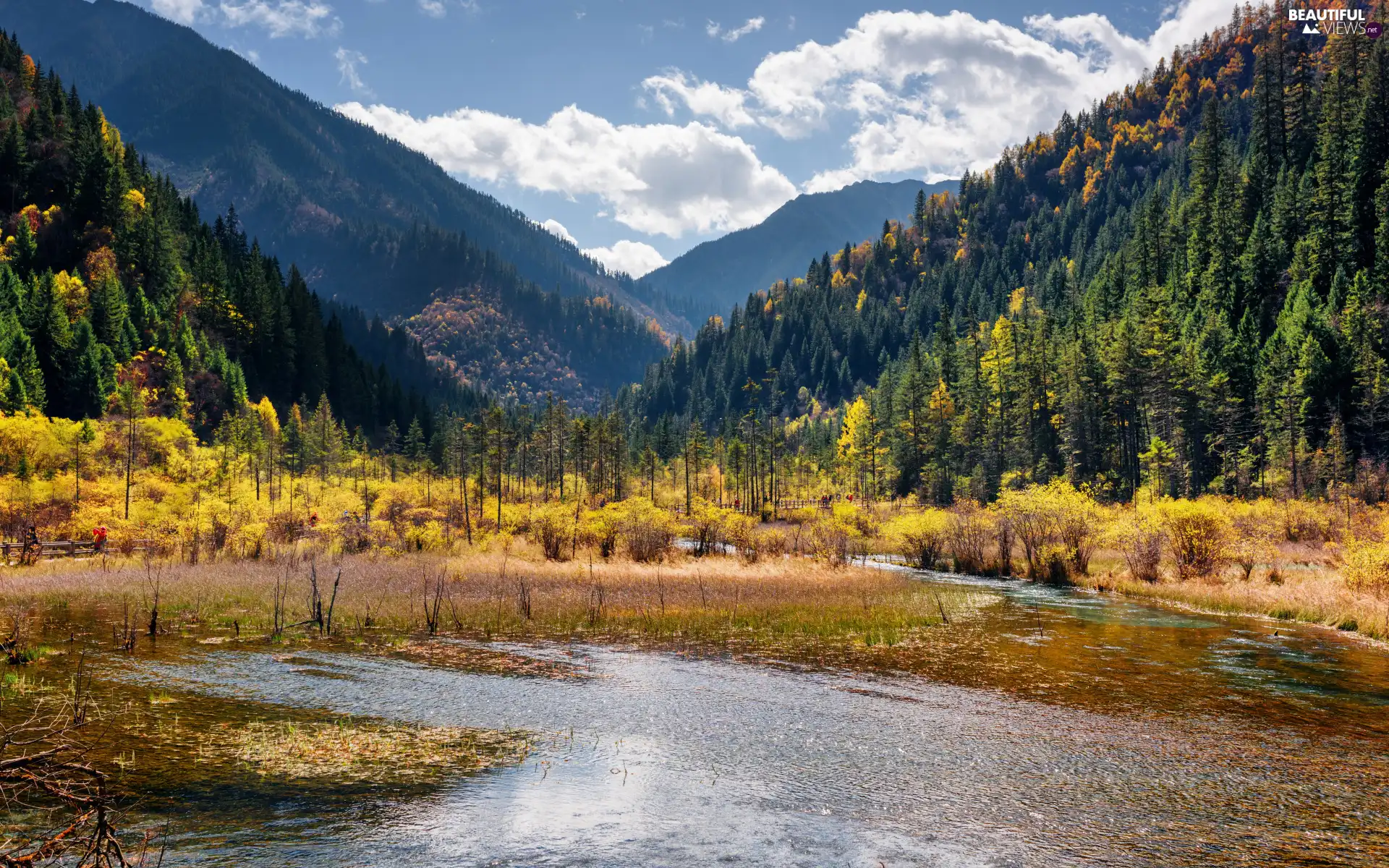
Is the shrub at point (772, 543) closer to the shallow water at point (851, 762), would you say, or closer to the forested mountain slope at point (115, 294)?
the shallow water at point (851, 762)

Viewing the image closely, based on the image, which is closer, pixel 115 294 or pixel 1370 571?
pixel 1370 571

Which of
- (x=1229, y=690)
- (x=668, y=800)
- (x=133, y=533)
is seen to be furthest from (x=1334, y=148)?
(x=133, y=533)

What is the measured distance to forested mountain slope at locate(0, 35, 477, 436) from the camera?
89.9 m

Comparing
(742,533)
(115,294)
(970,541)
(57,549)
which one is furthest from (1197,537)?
(115,294)

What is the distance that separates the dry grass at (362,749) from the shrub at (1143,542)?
40208 millimetres

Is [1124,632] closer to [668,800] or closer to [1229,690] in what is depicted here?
[1229,690]

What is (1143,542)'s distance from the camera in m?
45.7

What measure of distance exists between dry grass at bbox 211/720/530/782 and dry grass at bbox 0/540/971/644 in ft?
40.9

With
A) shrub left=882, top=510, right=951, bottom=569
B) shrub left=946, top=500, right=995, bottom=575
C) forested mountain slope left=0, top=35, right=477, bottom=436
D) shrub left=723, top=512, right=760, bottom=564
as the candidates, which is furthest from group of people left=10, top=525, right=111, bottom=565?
shrub left=946, top=500, right=995, bottom=575

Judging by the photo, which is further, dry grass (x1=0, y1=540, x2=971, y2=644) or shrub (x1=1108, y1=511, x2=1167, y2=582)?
shrub (x1=1108, y1=511, x2=1167, y2=582)

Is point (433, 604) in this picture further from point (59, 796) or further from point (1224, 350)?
point (1224, 350)

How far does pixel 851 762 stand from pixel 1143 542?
3685cm

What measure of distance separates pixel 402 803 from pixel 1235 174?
470 feet

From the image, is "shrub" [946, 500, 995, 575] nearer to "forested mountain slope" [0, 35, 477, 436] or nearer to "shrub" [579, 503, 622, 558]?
"shrub" [579, 503, 622, 558]
